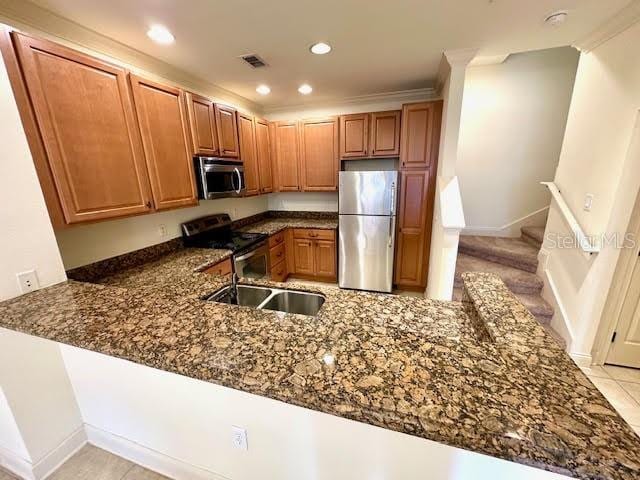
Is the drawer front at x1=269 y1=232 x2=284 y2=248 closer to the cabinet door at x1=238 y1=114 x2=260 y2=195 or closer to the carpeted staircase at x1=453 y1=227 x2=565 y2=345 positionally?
the cabinet door at x1=238 y1=114 x2=260 y2=195

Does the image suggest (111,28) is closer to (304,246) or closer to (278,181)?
(278,181)

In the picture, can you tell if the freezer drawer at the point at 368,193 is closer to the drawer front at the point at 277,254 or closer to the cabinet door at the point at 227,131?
the drawer front at the point at 277,254

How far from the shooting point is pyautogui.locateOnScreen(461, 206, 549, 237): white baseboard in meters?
3.53

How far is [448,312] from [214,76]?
3.02 m

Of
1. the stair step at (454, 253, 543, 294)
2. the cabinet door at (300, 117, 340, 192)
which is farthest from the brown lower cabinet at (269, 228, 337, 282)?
the stair step at (454, 253, 543, 294)

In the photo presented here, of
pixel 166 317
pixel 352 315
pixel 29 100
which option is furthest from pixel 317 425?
pixel 29 100

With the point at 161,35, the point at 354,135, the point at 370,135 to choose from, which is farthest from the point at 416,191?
the point at 161,35

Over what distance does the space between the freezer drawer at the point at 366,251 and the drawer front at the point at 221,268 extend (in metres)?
→ 1.53

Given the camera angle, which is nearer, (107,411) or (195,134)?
(107,411)

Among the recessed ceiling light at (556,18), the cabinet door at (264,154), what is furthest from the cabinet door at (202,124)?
the recessed ceiling light at (556,18)

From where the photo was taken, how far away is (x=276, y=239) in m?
3.41

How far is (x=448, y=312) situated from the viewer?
1178 mm

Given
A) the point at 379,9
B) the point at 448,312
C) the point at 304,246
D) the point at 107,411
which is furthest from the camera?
the point at 304,246

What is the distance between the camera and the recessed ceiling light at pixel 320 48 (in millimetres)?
1992
